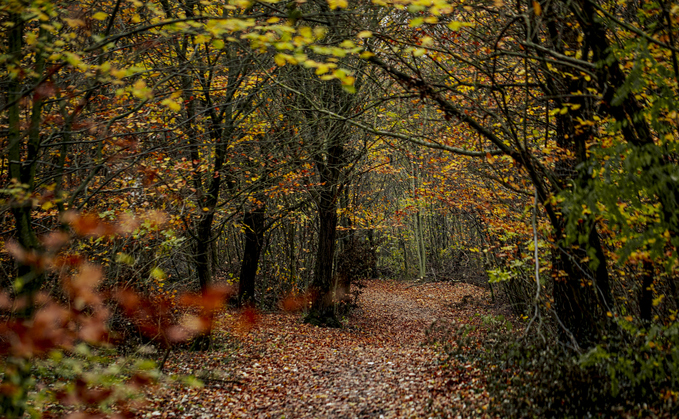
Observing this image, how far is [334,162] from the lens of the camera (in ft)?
36.8

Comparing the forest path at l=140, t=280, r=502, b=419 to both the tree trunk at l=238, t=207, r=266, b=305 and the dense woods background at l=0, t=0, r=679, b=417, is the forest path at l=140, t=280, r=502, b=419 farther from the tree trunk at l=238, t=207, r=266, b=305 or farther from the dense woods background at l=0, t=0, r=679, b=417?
the tree trunk at l=238, t=207, r=266, b=305

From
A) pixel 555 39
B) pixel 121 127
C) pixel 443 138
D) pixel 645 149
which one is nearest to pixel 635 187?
pixel 645 149

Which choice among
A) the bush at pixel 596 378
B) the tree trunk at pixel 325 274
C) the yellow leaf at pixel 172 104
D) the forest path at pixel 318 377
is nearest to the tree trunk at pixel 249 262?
the forest path at pixel 318 377

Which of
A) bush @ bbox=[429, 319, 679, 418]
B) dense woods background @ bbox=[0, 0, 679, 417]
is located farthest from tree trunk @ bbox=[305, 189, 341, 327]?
bush @ bbox=[429, 319, 679, 418]

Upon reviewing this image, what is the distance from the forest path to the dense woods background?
2.06 ft

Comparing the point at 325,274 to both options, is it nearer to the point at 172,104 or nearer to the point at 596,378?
the point at 596,378

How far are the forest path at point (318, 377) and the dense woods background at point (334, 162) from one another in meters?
0.63

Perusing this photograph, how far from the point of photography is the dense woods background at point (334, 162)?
3.46 m

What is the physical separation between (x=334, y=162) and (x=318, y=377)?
5.66m

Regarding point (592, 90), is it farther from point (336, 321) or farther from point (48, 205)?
point (336, 321)

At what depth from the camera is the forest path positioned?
5629 millimetres

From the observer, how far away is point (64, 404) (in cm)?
524

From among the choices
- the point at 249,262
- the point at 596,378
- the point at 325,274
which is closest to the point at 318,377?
the point at 325,274

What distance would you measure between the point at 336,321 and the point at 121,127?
730 centimetres
